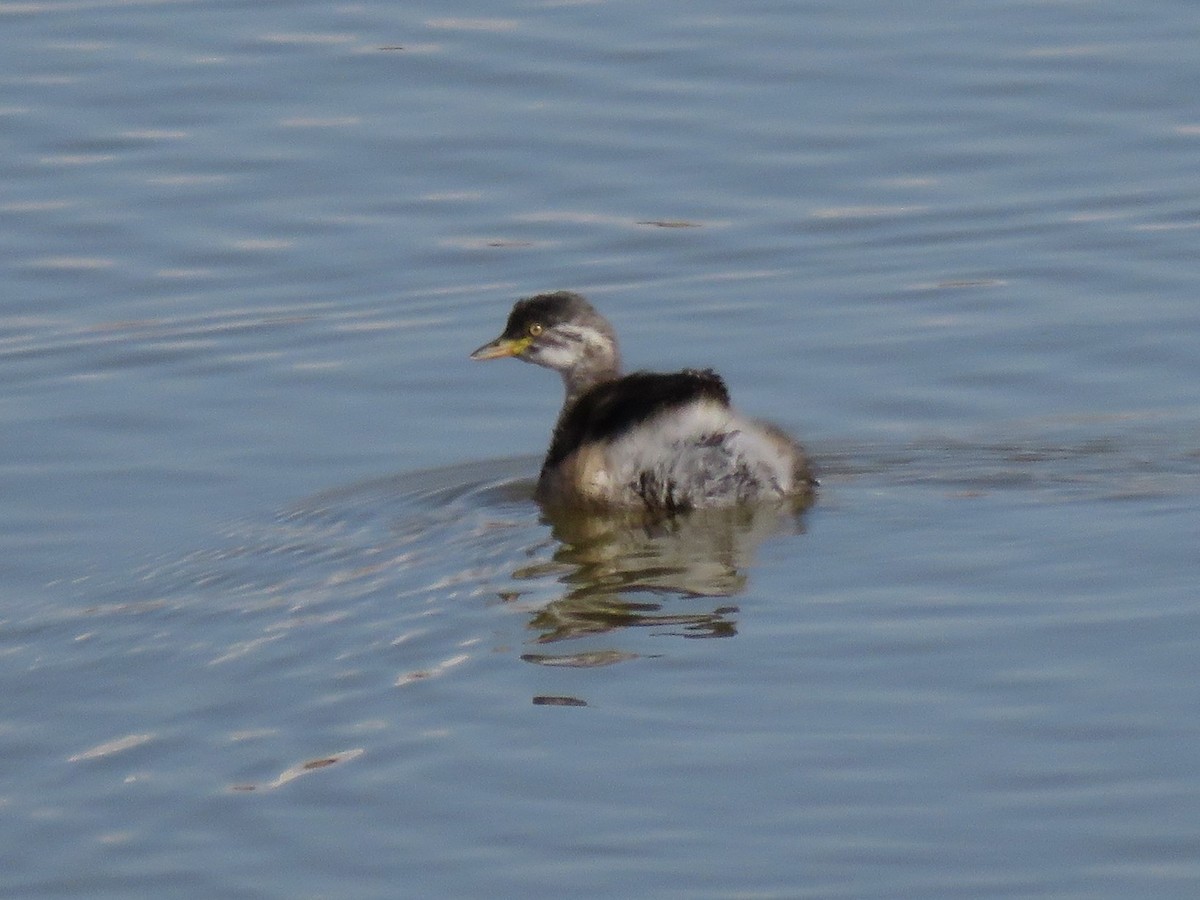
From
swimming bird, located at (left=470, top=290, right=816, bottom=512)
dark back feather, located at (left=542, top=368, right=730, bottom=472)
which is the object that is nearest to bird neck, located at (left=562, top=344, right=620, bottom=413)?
dark back feather, located at (left=542, top=368, right=730, bottom=472)

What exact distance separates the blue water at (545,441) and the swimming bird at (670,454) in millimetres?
168

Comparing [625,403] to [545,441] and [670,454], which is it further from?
[545,441]

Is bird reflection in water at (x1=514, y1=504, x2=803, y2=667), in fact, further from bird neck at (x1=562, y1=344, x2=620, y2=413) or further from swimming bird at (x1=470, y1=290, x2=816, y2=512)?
bird neck at (x1=562, y1=344, x2=620, y2=413)

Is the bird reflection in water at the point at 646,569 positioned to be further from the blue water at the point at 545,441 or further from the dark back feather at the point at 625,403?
the dark back feather at the point at 625,403

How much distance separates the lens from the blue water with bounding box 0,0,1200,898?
644 centimetres

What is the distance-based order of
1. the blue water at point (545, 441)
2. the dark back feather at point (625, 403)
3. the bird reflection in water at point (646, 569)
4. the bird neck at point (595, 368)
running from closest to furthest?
1. the blue water at point (545, 441)
2. the bird reflection in water at point (646, 569)
3. the dark back feather at point (625, 403)
4. the bird neck at point (595, 368)

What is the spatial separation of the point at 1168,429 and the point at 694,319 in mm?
2472

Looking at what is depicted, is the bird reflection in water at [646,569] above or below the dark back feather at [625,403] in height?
below

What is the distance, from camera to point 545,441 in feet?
34.6

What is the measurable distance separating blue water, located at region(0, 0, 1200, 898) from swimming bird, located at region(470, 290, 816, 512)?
17 centimetres

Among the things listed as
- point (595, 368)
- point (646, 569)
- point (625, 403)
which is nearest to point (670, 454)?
point (625, 403)

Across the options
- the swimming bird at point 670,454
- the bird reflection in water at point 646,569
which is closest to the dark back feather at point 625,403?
the swimming bird at point 670,454

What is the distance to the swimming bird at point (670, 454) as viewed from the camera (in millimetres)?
9211

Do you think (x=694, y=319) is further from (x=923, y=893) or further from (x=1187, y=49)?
(x=923, y=893)
